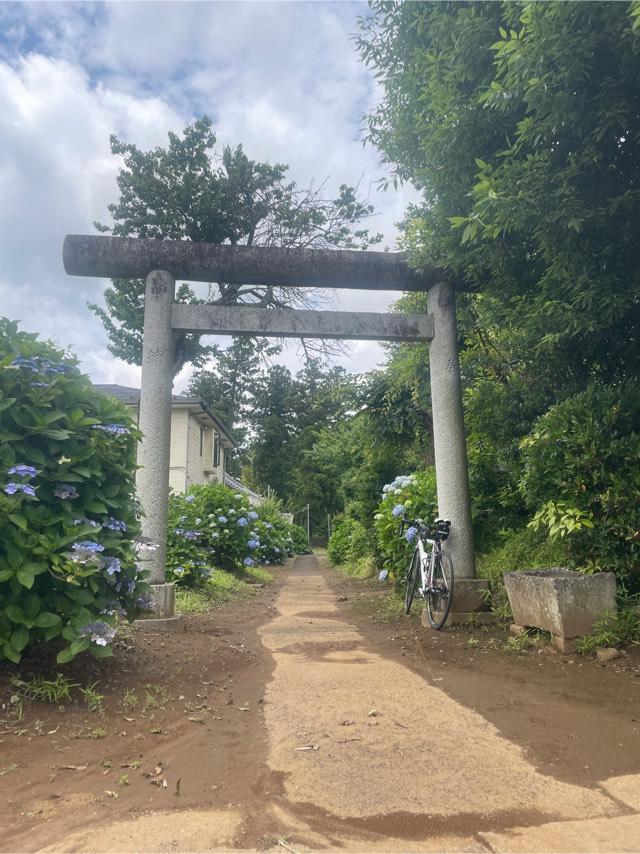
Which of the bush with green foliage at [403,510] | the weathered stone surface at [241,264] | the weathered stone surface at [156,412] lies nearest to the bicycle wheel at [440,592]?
the bush with green foliage at [403,510]

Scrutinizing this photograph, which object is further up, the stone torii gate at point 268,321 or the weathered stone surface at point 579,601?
the stone torii gate at point 268,321

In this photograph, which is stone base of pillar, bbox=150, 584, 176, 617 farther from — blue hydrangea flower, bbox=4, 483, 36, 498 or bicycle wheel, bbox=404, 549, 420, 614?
blue hydrangea flower, bbox=4, 483, 36, 498

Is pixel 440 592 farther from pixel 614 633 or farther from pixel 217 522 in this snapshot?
pixel 217 522

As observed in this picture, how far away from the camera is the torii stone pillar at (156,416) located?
5434 millimetres

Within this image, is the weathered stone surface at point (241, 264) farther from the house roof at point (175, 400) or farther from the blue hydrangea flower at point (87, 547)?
the house roof at point (175, 400)

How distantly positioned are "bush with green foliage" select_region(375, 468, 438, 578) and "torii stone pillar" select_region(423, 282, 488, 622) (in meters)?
1.21

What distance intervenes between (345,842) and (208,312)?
4.86 m

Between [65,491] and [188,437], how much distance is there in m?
15.7

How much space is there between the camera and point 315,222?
333 inches

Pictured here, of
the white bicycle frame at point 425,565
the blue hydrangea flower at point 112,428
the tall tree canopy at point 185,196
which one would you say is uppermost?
the tall tree canopy at point 185,196

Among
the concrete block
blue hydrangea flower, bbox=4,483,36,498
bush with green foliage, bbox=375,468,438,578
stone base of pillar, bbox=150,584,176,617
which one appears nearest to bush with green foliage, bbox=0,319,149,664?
blue hydrangea flower, bbox=4,483,36,498

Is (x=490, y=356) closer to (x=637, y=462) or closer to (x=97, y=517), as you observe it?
(x=637, y=462)

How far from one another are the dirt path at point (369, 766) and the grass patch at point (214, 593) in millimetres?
2787

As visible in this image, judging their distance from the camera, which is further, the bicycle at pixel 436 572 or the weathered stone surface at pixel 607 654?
the bicycle at pixel 436 572
